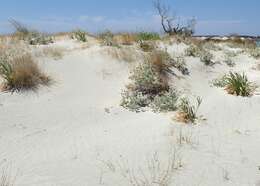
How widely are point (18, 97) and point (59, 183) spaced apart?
3.43 meters

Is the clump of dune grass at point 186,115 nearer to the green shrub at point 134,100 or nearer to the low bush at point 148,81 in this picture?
the green shrub at point 134,100

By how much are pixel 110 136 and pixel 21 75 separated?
104 inches

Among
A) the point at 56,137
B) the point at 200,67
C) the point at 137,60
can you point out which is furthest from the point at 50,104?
the point at 200,67

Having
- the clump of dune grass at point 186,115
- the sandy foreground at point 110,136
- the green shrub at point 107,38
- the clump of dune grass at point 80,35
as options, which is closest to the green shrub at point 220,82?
the sandy foreground at point 110,136

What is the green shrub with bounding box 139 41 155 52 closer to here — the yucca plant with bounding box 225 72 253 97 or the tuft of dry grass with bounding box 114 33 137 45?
the tuft of dry grass with bounding box 114 33 137 45

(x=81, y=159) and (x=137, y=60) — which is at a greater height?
(x=137, y=60)

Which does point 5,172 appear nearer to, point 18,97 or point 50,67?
point 18,97

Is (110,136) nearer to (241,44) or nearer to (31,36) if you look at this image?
(31,36)

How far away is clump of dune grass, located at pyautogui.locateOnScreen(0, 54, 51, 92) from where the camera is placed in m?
8.39

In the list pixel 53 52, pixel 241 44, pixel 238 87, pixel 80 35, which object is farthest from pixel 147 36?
pixel 241 44

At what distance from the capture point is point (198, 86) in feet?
35.3

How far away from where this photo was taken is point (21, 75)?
27.7 ft

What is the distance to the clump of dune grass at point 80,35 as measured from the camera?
507 inches

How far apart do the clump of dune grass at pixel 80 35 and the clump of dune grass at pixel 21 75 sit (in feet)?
12.6
